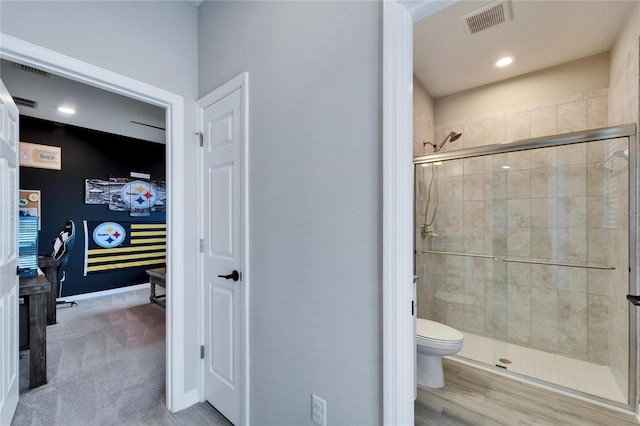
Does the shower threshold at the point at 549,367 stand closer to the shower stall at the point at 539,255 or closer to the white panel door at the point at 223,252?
the shower stall at the point at 539,255

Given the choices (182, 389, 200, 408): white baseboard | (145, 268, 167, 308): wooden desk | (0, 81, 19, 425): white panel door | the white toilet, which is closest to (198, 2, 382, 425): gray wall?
(182, 389, 200, 408): white baseboard

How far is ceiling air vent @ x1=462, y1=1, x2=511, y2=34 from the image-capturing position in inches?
76.6

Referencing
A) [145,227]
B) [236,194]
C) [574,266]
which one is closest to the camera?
[236,194]

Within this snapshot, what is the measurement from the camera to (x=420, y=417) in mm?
1827

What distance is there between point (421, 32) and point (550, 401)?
9.18 ft

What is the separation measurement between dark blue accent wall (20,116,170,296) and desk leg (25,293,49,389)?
277 cm

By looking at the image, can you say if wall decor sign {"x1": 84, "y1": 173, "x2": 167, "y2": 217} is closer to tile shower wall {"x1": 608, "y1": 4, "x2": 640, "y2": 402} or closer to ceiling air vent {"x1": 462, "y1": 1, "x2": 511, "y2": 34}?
ceiling air vent {"x1": 462, "y1": 1, "x2": 511, "y2": 34}

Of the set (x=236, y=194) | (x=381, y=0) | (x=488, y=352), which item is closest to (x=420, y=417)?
(x=488, y=352)

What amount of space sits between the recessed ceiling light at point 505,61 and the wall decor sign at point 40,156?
5807 mm

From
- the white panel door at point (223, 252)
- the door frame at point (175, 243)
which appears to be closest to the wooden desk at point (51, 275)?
the door frame at point (175, 243)

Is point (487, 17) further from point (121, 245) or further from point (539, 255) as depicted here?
point (121, 245)

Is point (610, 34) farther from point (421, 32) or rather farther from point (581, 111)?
point (421, 32)

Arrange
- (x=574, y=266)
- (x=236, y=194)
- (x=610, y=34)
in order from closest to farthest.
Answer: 1. (x=236, y=194)
2. (x=610, y=34)
3. (x=574, y=266)

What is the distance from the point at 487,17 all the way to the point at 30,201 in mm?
5776
